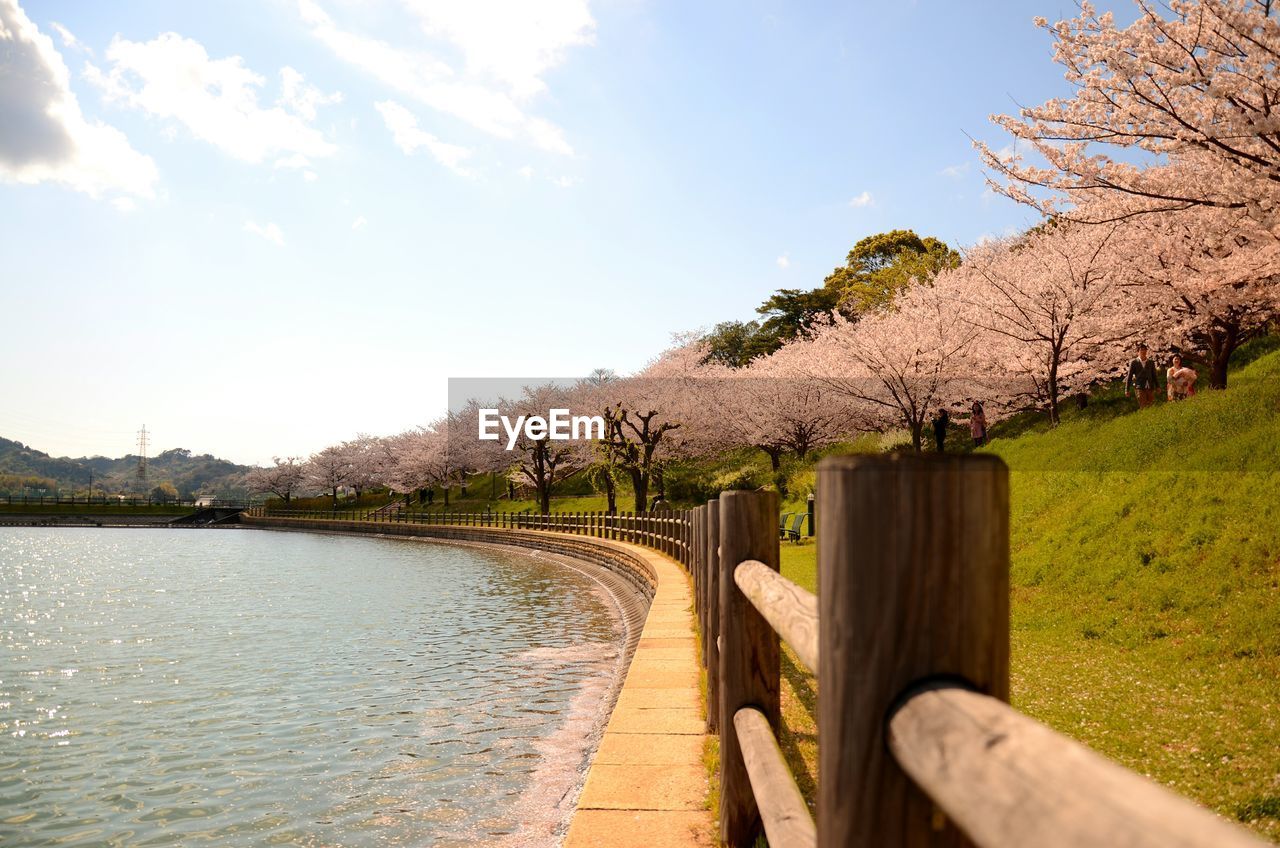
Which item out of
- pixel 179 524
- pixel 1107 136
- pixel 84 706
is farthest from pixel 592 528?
pixel 179 524

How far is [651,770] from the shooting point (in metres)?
5.16

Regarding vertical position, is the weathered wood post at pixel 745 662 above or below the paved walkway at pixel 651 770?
above

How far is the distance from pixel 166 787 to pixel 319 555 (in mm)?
32111

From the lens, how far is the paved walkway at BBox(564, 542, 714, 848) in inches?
168

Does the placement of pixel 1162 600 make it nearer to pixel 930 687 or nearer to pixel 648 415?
pixel 930 687

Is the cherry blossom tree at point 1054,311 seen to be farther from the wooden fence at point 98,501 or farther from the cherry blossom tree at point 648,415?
the wooden fence at point 98,501

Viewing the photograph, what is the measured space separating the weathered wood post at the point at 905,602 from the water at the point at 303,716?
5.38 metres

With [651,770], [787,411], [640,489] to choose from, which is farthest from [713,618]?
[640,489]

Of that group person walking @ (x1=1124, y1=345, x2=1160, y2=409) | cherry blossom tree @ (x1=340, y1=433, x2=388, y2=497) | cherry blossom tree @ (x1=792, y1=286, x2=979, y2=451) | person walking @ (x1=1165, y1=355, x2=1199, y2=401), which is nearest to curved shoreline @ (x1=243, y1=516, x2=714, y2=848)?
person walking @ (x1=1124, y1=345, x2=1160, y2=409)

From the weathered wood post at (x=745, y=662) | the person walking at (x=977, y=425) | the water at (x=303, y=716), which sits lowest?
the water at (x=303, y=716)

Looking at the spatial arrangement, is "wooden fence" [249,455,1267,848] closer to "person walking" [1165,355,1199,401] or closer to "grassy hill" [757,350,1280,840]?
"grassy hill" [757,350,1280,840]

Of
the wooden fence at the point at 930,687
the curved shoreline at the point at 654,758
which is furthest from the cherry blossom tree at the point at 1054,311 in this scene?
the wooden fence at the point at 930,687

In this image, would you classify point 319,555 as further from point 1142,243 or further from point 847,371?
point 1142,243

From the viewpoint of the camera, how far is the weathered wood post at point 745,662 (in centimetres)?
384
